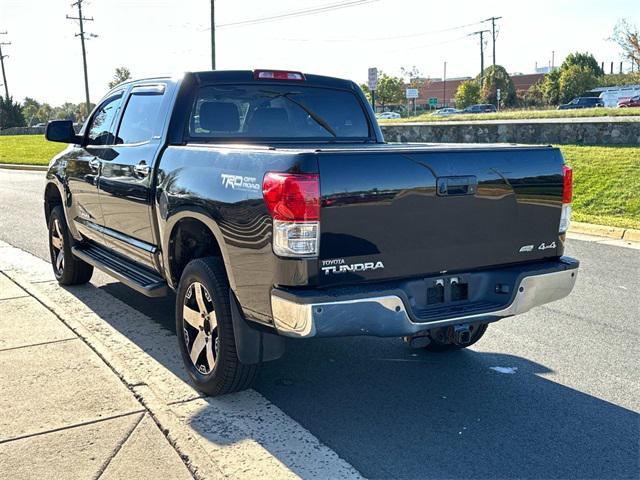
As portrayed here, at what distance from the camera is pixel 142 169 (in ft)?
15.9

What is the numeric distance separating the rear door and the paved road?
0.98 m

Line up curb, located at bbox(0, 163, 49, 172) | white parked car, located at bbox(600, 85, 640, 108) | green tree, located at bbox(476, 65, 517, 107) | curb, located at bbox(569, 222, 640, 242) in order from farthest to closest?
green tree, located at bbox(476, 65, 517, 107) < white parked car, located at bbox(600, 85, 640, 108) < curb, located at bbox(0, 163, 49, 172) < curb, located at bbox(569, 222, 640, 242)

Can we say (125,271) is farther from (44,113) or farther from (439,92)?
(44,113)

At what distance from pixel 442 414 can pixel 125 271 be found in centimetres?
277

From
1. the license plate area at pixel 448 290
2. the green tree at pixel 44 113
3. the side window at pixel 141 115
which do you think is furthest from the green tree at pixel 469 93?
the green tree at pixel 44 113

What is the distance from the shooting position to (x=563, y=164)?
13.5 feet

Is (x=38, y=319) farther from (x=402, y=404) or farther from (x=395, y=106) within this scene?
(x=395, y=106)

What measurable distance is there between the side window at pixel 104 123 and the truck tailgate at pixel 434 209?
311cm

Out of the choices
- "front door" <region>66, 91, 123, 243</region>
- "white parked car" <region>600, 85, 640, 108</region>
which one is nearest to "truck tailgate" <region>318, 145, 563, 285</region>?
"front door" <region>66, 91, 123, 243</region>

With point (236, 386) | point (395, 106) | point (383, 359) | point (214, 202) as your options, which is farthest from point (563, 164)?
point (395, 106)

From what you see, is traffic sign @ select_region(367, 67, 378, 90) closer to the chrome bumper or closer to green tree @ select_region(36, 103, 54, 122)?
the chrome bumper

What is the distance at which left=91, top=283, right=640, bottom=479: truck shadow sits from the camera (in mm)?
3385

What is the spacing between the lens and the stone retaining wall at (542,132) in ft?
47.6

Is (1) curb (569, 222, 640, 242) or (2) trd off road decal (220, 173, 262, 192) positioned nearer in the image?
(2) trd off road decal (220, 173, 262, 192)
